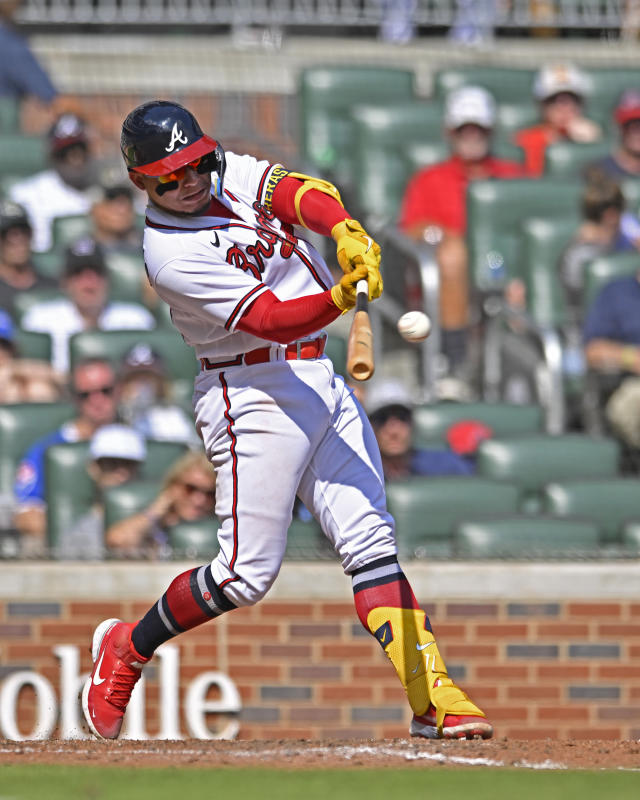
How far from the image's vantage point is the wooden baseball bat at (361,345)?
3656 millimetres

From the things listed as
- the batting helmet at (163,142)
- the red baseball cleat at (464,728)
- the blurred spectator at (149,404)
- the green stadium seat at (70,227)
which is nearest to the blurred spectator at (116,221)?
the green stadium seat at (70,227)

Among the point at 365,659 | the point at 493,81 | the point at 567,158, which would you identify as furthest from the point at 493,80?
the point at 365,659

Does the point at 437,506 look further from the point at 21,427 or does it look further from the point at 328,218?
the point at 328,218

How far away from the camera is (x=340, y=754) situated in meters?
3.92

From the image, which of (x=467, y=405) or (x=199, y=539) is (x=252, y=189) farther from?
(x=467, y=405)

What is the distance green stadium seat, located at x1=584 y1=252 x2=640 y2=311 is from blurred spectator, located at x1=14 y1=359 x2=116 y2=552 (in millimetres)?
2255

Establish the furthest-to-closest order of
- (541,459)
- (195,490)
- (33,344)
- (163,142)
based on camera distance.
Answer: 1. (33,344)
2. (541,459)
3. (195,490)
4. (163,142)

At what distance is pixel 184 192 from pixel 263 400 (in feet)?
1.85

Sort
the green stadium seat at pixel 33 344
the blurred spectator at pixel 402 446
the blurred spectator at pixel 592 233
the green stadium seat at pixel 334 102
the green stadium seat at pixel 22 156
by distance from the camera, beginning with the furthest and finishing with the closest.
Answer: the green stadium seat at pixel 334 102, the green stadium seat at pixel 22 156, the blurred spectator at pixel 592 233, the green stadium seat at pixel 33 344, the blurred spectator at pixel 402 446

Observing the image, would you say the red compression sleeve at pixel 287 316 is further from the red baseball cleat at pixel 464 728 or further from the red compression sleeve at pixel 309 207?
the red baseball cleat at pixel 464 728

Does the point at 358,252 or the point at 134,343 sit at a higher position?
the point at 134,343

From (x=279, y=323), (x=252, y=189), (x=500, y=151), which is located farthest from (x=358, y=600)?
(x=500, y=151)

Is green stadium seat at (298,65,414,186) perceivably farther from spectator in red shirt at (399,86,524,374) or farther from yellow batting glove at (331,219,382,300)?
Answer: yellow batting glove at (331,219,382,300)

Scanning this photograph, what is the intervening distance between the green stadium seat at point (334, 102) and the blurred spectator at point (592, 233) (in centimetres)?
146
